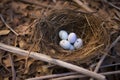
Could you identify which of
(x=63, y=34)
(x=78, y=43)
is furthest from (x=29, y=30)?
(x=78, y=43)

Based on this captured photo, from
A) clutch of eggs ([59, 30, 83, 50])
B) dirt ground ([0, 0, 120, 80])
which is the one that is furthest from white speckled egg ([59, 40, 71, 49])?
dirt ground ([0, 0, 120, 80])

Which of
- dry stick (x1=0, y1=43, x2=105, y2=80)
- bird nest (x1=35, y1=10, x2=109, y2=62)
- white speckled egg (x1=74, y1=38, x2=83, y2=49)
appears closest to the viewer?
dry stick (x1=0, y1=43, x2=105, y2=80)

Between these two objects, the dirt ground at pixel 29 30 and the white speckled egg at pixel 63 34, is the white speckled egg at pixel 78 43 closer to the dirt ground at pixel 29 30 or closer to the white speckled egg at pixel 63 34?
the white speckled egg at pixel 63 34

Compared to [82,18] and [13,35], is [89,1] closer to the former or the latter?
[82,18]

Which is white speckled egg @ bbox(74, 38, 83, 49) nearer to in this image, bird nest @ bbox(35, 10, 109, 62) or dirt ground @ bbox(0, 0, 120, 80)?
bird nest @ bbox(35, 10, 109, 62)

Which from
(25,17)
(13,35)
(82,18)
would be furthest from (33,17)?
(82,18)

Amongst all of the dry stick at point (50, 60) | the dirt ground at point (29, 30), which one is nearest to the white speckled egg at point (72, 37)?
the dirt ground at point (29, 30)
